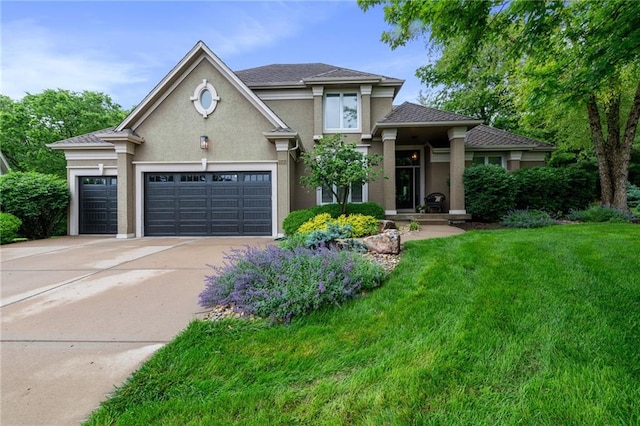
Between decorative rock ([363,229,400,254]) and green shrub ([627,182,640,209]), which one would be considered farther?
green shrub ([627,182,640,209])

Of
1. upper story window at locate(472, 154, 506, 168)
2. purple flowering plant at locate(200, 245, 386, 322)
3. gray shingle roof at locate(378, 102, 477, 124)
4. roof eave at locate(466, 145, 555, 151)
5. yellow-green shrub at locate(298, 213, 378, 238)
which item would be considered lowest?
purple flowering plant at locate(200, 245, 386, 322)

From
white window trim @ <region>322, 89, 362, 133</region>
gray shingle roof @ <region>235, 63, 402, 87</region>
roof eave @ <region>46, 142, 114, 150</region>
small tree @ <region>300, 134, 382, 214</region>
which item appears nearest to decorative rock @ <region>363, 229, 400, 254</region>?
→ small tree @ <region>300, 134, 382, 214</region>

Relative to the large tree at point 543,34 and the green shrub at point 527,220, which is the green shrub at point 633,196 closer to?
the green shrub at point 527,220

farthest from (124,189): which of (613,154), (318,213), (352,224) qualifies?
(613,154)

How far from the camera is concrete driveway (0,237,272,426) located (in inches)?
83.0

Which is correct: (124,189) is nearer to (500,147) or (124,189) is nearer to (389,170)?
(389,170)

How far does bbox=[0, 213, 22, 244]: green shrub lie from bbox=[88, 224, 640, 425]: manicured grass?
36.7 feet

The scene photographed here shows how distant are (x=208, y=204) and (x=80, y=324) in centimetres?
771

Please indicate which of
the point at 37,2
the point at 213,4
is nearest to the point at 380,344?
the point at 213,4

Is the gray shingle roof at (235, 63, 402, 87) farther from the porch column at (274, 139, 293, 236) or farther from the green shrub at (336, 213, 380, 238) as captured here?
the green shrub at (336, 213, 380, 238)

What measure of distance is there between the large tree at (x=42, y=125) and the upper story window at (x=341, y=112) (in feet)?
59.2

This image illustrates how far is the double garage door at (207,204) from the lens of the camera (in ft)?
34.7

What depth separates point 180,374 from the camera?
2248 mm

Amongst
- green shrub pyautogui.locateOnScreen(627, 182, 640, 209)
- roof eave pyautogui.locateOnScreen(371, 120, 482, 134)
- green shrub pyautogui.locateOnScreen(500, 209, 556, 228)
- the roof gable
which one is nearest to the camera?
green shrub pyautogui.locateOnScreen(500, 209, 556, 228)
